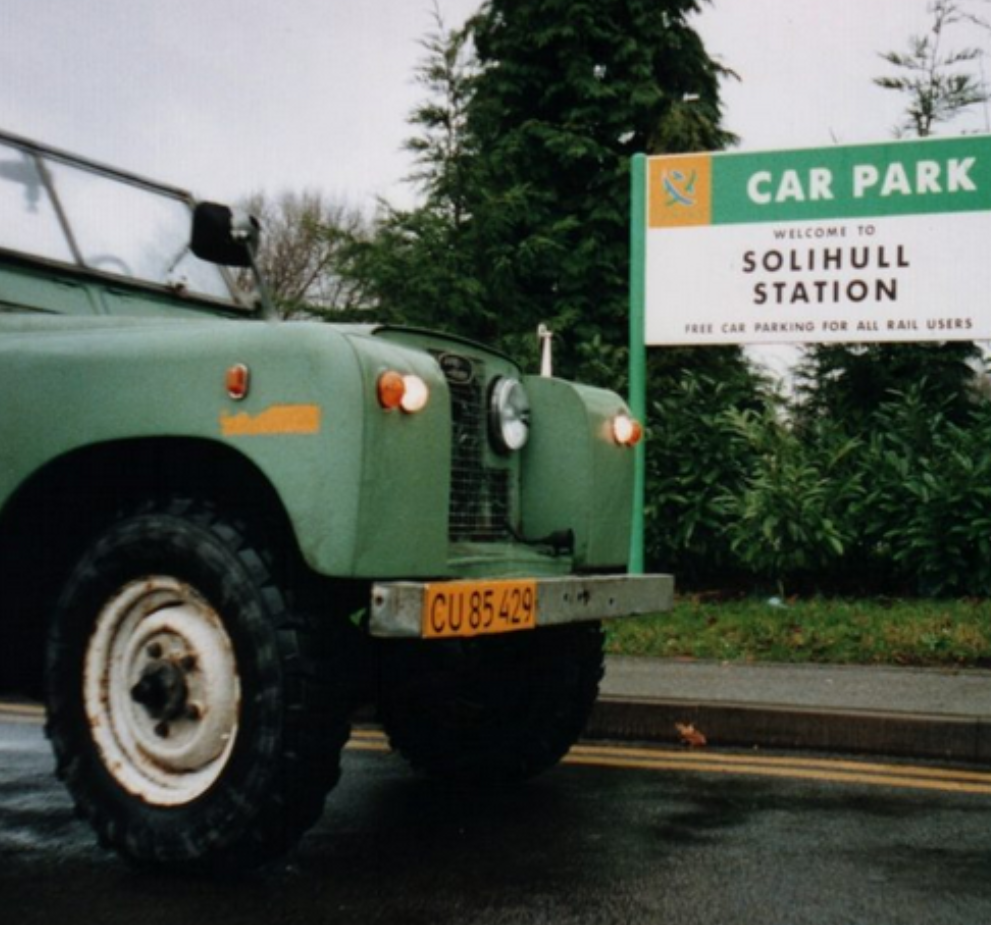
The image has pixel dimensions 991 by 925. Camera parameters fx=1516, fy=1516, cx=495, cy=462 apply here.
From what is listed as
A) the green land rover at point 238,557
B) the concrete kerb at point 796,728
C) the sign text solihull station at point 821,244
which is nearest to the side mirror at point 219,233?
the green land rover at point 238,557

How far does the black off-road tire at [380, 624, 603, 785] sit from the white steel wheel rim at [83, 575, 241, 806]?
3.07 ft

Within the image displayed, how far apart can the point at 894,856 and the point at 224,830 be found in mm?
1986

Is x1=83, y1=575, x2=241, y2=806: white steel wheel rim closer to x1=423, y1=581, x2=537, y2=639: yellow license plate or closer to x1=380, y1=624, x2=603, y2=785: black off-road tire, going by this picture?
x1=423, y1=581, x2=537, y2=639: yellow license plate

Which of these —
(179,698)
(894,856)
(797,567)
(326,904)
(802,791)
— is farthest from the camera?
(797,567)

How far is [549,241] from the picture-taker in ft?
47.8

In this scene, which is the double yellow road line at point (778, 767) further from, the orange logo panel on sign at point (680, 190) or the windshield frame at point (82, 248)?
the orange logo panel on sign at point (680, 190)

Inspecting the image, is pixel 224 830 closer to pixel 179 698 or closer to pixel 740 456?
pixel 179 698

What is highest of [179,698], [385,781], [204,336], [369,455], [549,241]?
[549,241]

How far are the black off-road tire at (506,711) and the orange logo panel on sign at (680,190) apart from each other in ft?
20.9

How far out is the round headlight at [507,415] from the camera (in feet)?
16.7

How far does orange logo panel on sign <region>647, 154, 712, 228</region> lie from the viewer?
37.4 ft

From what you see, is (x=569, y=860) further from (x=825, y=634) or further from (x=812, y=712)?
(x=825, y=634)

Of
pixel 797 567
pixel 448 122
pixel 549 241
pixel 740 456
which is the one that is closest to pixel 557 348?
pixel 549 241

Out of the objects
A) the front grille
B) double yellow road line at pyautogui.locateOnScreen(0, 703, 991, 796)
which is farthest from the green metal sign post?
the front grille
